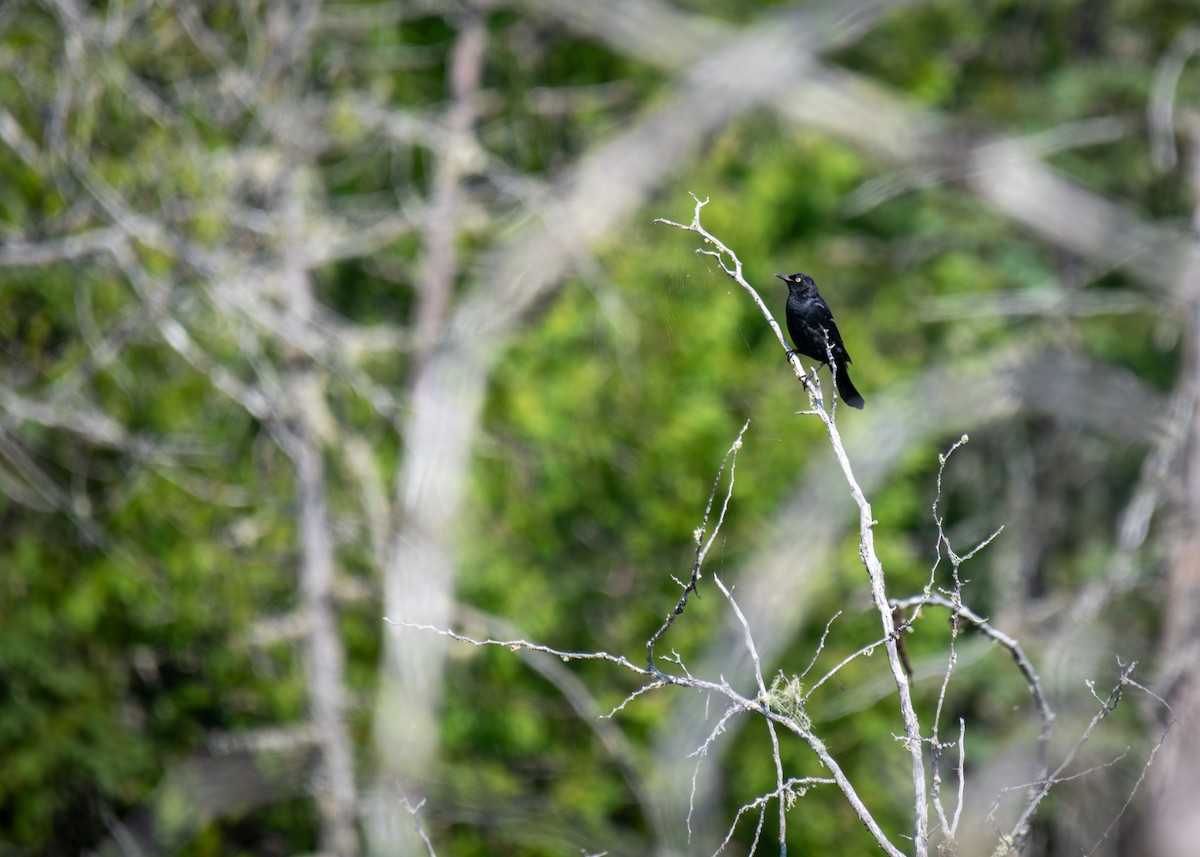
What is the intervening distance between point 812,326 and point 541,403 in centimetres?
665

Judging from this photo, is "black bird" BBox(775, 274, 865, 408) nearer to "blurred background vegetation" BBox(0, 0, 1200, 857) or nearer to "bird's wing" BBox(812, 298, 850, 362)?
"bird's wing" BBox(812, 298, 850, 362)

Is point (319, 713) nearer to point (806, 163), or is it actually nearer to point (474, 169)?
point (474, 169)

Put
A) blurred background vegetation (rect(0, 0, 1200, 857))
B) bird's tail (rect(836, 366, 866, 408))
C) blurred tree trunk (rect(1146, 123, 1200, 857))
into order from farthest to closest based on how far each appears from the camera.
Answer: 1. blurred background vegetation (rect(0, 0, 1200, 857))
2. bird's tail (rect(836, 366, 866, 408))
3. blurred tree trunk (rect(1146, 123, 1200, 857))

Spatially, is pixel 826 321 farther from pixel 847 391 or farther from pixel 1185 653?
pixel 1185 653

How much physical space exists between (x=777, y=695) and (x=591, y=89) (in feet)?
28.8

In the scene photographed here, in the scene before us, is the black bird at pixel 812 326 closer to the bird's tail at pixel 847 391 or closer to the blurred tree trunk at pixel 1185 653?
the bird's tail at pixel 847 391

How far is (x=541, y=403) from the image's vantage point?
11.3 meters

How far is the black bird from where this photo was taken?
482 cm

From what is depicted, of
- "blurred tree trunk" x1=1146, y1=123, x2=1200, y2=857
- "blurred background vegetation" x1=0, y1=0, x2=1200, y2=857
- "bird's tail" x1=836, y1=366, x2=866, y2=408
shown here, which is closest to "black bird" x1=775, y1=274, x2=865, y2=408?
"bird's tail" x1=836, y1=366, x2=866, y2=408

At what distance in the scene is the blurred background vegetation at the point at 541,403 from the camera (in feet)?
24.0

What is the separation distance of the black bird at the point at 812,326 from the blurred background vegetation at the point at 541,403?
5.31ft

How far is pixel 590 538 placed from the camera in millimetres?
11656

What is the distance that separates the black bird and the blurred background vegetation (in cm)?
162

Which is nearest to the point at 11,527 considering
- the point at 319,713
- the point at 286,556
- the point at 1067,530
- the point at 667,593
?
the point at 286,556
